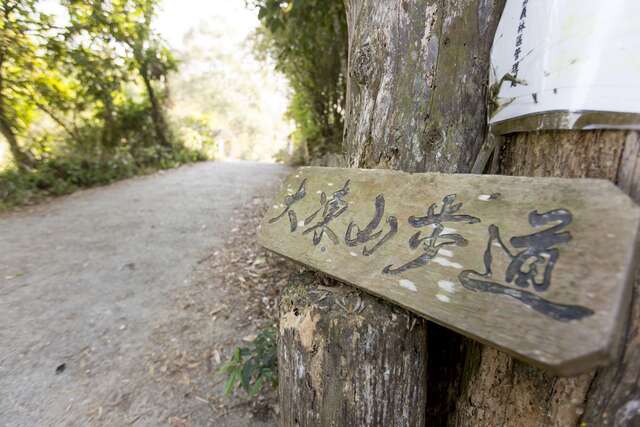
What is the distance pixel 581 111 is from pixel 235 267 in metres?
3.03

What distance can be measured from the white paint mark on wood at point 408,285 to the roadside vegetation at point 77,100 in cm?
632

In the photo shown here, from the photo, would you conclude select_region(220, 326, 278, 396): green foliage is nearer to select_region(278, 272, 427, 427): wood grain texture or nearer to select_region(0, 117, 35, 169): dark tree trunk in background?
select_region(278, 272, 427, 427): wood grain texture

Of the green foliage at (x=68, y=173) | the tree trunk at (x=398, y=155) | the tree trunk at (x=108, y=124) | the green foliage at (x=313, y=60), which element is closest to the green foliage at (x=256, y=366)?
the tree trunk at (x=398, y=155)

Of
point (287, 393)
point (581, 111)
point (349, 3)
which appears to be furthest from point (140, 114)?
point (581, 111)

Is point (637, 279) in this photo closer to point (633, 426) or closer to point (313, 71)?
point (633, 426)

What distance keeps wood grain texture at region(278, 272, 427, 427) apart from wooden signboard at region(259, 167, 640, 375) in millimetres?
143

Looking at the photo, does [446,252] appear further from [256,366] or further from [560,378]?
[256,366]

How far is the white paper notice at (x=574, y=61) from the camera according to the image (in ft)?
2.61

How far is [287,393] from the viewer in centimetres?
134

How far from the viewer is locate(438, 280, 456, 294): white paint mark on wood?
0.89 m

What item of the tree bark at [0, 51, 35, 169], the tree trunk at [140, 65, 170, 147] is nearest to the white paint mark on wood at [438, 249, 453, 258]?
the tree bark at [0, 51, 35, 169]

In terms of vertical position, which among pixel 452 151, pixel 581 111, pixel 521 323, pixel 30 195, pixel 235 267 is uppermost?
pixel 581 111

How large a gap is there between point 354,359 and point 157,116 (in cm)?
895

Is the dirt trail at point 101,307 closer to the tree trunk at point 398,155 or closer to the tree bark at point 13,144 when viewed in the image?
the tree trunk at point 398,155
